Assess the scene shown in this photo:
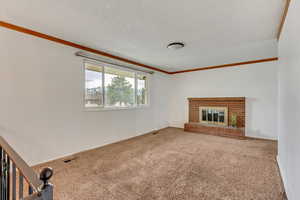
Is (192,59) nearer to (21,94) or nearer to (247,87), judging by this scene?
(247,87)

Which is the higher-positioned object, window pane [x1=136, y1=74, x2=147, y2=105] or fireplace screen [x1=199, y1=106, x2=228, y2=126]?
window pane [x1=136, y1=74, x2=147, y2=105]

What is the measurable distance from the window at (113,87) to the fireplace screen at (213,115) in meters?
2.21

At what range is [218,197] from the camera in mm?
1682

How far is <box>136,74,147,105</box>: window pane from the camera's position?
4634 mm

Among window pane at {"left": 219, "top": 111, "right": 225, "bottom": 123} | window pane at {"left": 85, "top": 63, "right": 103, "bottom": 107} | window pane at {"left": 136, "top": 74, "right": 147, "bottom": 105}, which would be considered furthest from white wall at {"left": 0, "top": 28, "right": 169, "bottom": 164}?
window pane at {"left": 219, "top": 111, "right": 225, "bottom": 123}

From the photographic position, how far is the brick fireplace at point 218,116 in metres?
4.40

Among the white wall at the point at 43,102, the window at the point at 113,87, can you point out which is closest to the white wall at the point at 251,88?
the window at the point at 113,87

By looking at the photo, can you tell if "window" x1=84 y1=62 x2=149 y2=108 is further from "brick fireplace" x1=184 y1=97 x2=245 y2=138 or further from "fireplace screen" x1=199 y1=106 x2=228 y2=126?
"fireplace screen" x1=199 y1=106 x2=228 y2=126

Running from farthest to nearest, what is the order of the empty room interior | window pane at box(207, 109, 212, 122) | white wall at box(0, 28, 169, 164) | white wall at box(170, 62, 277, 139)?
window pane at box(207, 109, 212, 122) → white wall at box(170, 62, 277, 139) → white wall at box(0, 28, 169, 164) → the empty room interior

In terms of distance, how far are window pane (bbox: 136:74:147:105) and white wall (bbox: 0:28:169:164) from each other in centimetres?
146

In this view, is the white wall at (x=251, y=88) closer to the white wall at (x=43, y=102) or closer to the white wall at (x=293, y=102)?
the white wall at (x=293, y=102)

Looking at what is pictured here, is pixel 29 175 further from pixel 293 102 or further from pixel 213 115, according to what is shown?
pixel 213 115

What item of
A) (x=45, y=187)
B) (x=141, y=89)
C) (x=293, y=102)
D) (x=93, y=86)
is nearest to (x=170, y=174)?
(x=293, y=102)

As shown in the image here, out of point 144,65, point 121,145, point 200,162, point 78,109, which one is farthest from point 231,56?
point 78,109
